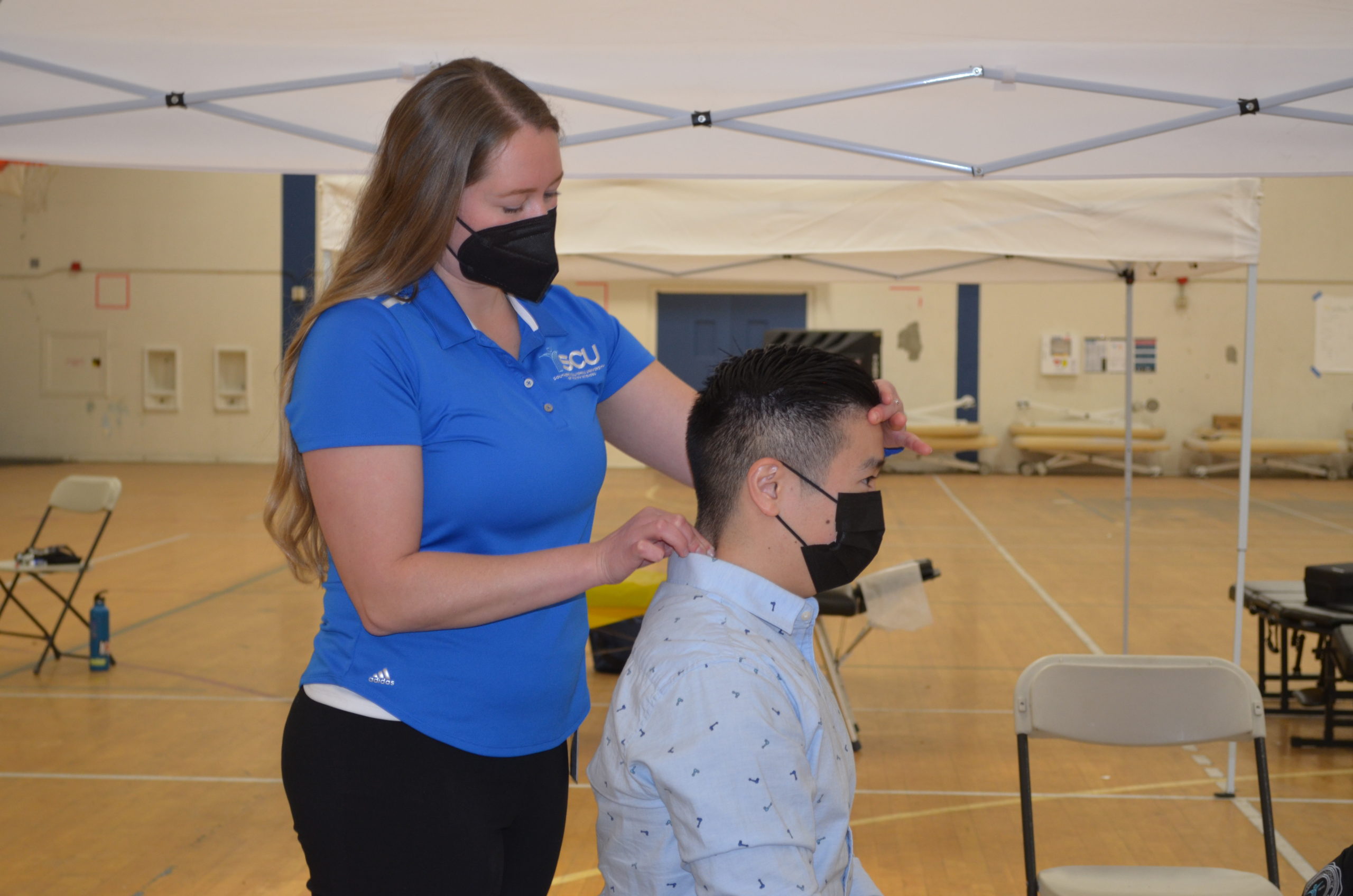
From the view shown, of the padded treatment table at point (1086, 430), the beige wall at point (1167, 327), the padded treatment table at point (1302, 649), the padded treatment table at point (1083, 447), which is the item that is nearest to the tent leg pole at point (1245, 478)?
the padded treatment table at point (1302, 649)

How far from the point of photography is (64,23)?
2699mm

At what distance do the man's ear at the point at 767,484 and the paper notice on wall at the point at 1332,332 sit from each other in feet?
49.1

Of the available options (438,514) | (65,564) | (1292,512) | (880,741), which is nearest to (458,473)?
(438,514)

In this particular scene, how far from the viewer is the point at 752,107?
3023mm

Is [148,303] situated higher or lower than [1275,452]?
higher

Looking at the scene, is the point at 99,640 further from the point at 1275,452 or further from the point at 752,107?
the point at 1275,452

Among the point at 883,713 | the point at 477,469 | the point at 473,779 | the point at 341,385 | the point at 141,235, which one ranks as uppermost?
the point at 141,235

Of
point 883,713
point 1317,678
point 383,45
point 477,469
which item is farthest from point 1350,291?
point 477,469

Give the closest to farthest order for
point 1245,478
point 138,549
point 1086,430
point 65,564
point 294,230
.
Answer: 1. point 1245,478
2. point 65,564
3. point 138,549
4. point 1086,430
5. point 294,230

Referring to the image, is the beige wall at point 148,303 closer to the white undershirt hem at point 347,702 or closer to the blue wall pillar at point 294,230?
the blue wall pillar at point 294,230

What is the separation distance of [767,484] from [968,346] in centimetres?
1470

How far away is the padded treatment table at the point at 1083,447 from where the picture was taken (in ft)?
47.9

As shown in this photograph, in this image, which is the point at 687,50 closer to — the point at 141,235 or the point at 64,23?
the point at 64,23

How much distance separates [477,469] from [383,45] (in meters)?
1.91
